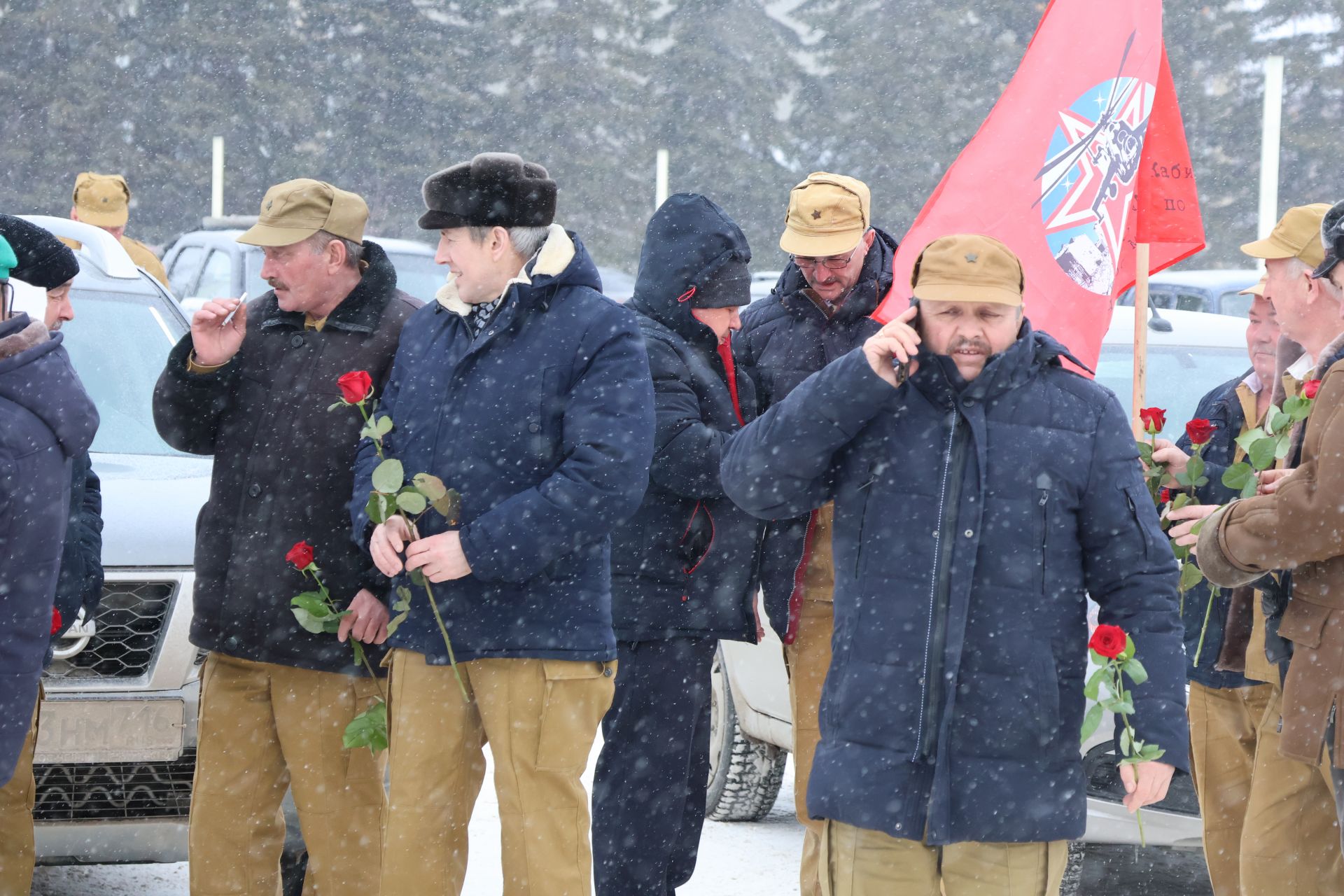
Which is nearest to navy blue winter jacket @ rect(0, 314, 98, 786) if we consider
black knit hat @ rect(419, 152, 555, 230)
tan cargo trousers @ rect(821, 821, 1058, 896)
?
black knit hat @ rect(419, 152, 555, 230)

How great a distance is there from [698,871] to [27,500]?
10.1 feet

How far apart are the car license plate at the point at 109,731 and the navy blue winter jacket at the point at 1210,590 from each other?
111 inches

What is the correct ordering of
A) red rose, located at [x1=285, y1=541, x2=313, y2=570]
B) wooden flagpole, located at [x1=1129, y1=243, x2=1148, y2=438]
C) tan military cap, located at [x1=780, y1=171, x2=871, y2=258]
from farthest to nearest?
wooden flagpole, located at [x1=1129, y1=243, x2=1148, y2=438]
tan military cap, located at [x1=780, y1=171, x2=871, y2=258]
red rose, located at [x1=285, y1=541, x2=313, y2=570]

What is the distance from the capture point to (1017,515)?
3.30m

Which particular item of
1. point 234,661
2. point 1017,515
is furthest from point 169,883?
point 1017,515

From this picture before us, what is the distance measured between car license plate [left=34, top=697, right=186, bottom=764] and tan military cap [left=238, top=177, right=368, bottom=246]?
1343 mm

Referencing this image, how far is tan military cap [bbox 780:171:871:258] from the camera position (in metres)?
4.82

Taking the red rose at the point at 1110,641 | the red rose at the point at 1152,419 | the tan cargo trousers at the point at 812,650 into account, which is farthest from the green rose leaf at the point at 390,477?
the red rose at the point at 1152,419

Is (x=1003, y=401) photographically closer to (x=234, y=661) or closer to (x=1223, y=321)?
(x=234, y=661)

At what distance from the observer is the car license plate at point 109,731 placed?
456 cm

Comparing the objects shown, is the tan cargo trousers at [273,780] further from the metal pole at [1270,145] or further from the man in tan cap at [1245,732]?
the metal pole at [1270,145]

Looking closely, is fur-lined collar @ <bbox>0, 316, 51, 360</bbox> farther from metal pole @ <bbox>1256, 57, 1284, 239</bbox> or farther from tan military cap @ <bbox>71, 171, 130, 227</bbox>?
metal pole @ <bbox>1256, 57, 1284, 239</bbox>

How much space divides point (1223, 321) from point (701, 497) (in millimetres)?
3134

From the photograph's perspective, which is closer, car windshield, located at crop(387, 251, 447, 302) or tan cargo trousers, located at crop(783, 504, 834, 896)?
tan cargo trousers, located at crop(783, 504, 834, 896)
